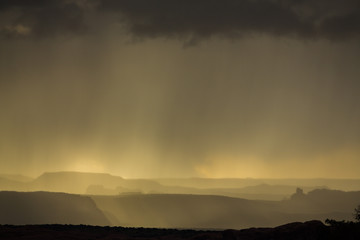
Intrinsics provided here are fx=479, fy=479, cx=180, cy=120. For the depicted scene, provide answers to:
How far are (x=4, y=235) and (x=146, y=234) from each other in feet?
99.5

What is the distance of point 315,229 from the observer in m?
84.6

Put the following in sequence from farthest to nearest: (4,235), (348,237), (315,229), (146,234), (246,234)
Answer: (146,234), (4,235), (246,234), (315,229), (348,237)

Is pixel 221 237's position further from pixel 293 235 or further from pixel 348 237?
pixel 348 237

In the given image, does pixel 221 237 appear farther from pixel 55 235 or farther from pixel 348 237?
pixel 55 235

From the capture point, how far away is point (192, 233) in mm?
103688

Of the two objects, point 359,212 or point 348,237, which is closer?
point 348,237

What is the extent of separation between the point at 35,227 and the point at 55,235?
1488 centimetres

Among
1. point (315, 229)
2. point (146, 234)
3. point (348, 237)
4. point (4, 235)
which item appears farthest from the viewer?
point (146, 234)

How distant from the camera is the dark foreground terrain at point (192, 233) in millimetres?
79750

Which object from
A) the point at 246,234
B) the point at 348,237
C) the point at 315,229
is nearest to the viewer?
the point at 348,237

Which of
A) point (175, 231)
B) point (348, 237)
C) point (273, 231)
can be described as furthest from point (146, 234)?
point (348, 237)

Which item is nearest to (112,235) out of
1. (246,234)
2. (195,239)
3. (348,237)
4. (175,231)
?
(175,231)

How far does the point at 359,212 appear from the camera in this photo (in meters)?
90.7

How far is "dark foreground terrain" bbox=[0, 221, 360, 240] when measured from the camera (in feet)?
262
